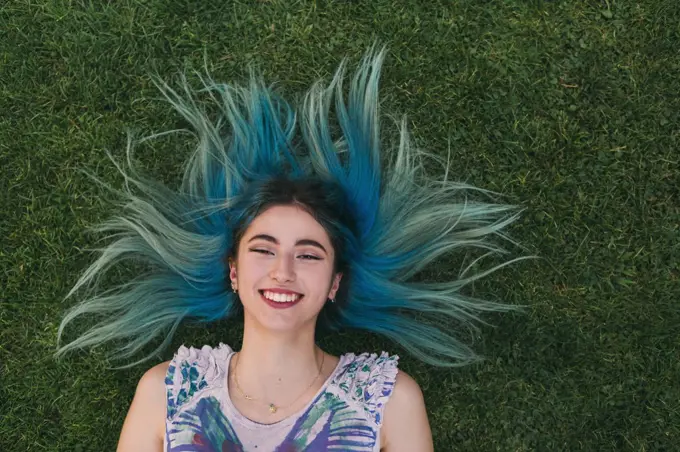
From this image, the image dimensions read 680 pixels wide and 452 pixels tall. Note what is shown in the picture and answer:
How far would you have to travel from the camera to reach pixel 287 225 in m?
2.97

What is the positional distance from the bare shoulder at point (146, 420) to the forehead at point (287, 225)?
0.78m

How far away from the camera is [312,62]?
139 inches

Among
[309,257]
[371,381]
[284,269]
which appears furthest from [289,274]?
[371,381]

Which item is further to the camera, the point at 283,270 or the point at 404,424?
the point at 404,424

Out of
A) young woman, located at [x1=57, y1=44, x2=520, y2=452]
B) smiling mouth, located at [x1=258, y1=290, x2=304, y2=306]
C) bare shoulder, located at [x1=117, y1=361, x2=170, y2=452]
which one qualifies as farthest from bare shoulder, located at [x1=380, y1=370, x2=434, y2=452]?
bare shoulder, located at [x1=117, y1=361, x2=170, y2=452]

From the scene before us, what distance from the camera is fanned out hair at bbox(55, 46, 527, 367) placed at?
3.33m

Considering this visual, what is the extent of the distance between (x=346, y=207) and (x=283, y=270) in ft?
1.64

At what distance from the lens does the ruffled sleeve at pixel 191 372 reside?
315cm

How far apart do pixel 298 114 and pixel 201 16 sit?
678 mm

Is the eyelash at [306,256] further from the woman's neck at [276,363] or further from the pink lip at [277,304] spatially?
the woman's neck at [276,363]

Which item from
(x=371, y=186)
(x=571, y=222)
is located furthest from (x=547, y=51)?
(x=371, y=186)

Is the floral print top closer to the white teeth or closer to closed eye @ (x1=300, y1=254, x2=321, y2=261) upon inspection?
the white teeth

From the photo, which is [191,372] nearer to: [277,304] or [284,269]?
[277,304]

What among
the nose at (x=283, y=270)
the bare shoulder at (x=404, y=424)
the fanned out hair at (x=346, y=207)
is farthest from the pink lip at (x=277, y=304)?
the bare shoulder at (x=404, y=424)
